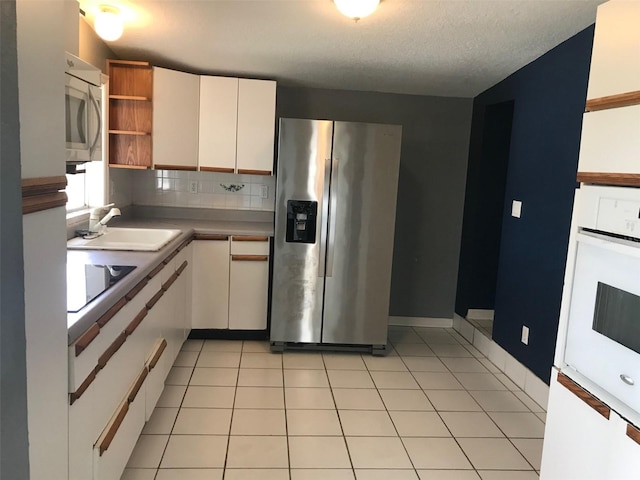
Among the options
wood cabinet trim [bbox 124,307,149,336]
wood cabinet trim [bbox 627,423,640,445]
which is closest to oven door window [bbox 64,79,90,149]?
wood cabinet trim [bbox 124,307,149,336]

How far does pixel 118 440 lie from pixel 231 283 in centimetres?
190

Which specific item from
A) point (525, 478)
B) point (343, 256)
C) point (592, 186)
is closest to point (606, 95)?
point (592, 186)

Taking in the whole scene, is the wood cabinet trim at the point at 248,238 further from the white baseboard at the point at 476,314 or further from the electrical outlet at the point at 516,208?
the white baseboard at the point at 476,314

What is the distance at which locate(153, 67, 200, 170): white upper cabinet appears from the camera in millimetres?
3537

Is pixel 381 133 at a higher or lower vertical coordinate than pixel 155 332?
higher

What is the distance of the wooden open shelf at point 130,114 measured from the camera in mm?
3443

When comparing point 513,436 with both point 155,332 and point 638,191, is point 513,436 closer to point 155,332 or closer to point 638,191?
point 638,191

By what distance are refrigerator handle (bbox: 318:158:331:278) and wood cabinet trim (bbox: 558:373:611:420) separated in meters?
1.96

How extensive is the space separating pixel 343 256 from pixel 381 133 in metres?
0.92

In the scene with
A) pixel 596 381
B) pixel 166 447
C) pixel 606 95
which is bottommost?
→ pixel 166 447

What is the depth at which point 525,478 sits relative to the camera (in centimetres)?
226

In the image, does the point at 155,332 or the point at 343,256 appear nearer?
the point at 155,332

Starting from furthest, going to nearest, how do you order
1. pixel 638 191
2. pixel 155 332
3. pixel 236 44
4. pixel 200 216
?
pixel 200 216 < pixel 236 44 < pixel 155 332 < pixel 638 191

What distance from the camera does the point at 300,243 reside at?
140 inches
